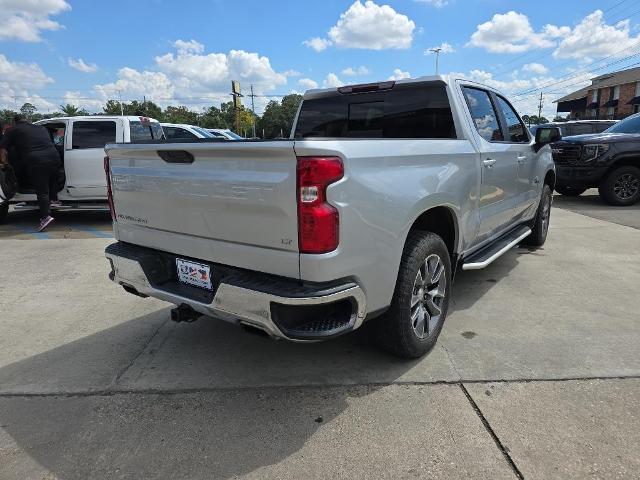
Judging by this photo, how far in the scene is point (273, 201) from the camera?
7.61 feet

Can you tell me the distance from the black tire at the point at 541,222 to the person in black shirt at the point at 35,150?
A: 295 inches

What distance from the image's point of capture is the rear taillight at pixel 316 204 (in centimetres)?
222

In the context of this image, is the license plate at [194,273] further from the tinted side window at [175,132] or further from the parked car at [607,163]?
the tinted side window at [175,132]

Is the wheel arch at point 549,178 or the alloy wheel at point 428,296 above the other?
the wheel arch at point 549,178

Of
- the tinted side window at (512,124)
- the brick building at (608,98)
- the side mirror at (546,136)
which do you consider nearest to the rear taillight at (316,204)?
the tinted side window at (512,124)

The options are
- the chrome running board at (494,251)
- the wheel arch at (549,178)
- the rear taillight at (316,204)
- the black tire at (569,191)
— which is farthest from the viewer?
the black tire at (569,191)

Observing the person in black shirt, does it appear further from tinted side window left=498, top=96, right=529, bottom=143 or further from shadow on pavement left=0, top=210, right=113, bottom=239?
tinted side window left=498, top=96, right=529, bottom=143

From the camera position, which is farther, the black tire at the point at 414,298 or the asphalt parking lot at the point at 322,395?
the black tire at the point at 414,298

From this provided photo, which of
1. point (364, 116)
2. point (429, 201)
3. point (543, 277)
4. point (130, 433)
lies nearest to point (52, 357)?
point (130, 433)

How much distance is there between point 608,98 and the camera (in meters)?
53.9

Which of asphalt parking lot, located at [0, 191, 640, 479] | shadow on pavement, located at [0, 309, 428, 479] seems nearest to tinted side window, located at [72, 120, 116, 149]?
asphalt parking lot, located at [0, 191, 640, 479]

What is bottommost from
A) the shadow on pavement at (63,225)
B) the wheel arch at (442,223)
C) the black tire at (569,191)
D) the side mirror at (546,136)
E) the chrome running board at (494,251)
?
the shadow on pavement at (63,225)

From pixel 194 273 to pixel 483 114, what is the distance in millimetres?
2948

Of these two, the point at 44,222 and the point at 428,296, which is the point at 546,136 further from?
the point at 44,222
